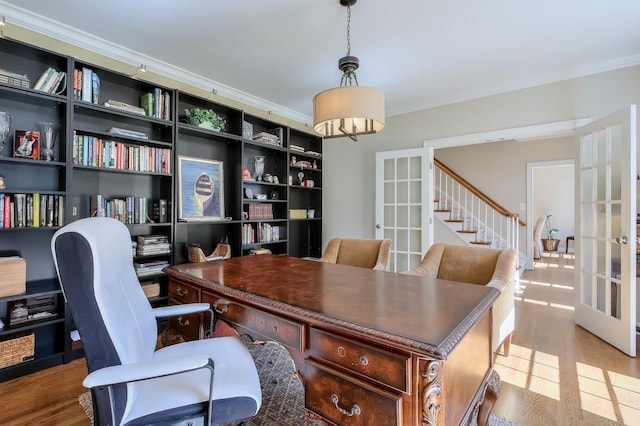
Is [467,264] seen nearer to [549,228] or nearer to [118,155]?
[118,155]

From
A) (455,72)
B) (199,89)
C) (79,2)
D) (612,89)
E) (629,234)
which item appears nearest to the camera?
(79,2)

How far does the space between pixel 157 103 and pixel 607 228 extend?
4.32m

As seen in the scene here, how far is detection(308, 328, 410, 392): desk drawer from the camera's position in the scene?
2.82ft

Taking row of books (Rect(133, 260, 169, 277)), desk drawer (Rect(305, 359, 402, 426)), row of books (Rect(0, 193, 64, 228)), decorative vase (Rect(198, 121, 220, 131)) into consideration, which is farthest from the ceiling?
desk drawer (Rect(305, 359, 402, 426))

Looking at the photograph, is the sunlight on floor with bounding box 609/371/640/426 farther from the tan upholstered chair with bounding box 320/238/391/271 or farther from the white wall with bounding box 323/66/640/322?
the white wall with bounding box 323/66/640/322

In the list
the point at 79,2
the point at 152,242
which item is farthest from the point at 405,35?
the point at 152,242

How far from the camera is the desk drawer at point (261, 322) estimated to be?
1108 millimetres

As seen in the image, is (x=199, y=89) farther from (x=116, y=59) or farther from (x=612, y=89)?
(x=612, y=89)

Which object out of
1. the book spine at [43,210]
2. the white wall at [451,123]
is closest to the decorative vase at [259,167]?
the white wall at [451,123]

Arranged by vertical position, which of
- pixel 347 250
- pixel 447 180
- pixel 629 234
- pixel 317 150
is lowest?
pixel 347 250

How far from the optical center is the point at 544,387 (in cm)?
198

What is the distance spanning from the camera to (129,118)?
283cm

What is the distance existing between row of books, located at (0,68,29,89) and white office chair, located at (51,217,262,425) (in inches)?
73.4

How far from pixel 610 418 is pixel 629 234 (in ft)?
5.12
